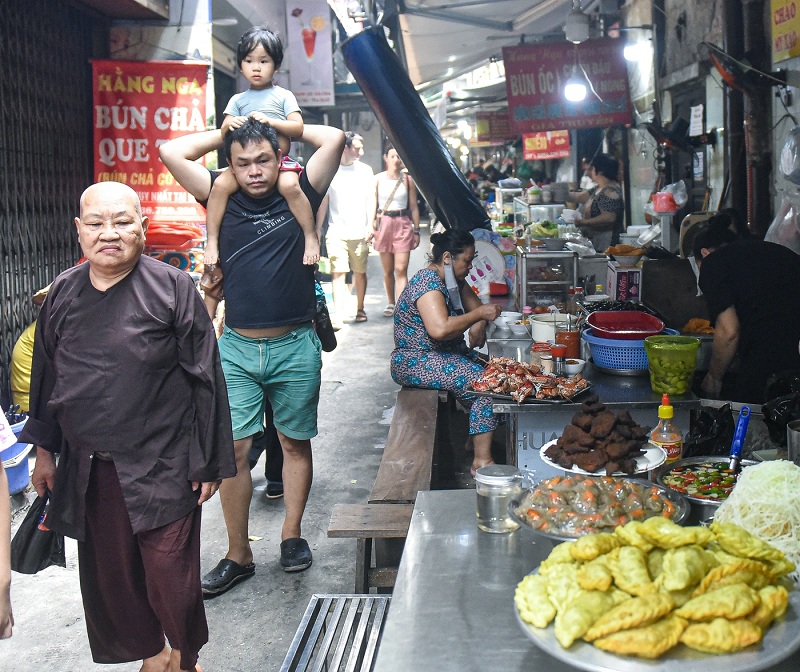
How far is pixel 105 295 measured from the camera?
3156 mm

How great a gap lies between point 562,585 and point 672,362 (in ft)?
8.19

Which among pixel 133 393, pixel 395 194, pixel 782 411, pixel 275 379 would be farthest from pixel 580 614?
pixel 395 194

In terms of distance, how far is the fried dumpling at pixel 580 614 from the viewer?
1826mm

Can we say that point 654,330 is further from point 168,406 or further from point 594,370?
point 168,406

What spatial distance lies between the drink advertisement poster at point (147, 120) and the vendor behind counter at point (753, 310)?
3982 mm

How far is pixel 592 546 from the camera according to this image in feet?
6.90

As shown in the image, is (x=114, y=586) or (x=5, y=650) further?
(x=5, y=650)

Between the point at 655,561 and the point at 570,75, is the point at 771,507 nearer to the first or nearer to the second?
the point at 655,561

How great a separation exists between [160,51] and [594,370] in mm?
4362

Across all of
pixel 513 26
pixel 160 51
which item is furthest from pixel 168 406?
pixel 513 26

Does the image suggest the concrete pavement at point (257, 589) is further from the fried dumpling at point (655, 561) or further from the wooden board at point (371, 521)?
the fried dumpling at point (655, 561)

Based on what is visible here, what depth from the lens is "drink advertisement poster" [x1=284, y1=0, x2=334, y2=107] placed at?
39.2 feet

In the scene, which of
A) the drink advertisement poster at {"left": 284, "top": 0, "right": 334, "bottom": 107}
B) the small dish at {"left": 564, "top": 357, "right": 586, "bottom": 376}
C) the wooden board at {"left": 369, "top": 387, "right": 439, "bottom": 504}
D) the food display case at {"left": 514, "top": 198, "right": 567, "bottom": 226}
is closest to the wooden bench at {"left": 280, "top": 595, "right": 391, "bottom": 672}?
the wooden board at {"left": 369, "top": 387, "right": 439, "bottom": 504}

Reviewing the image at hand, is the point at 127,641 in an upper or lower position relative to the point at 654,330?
lower
